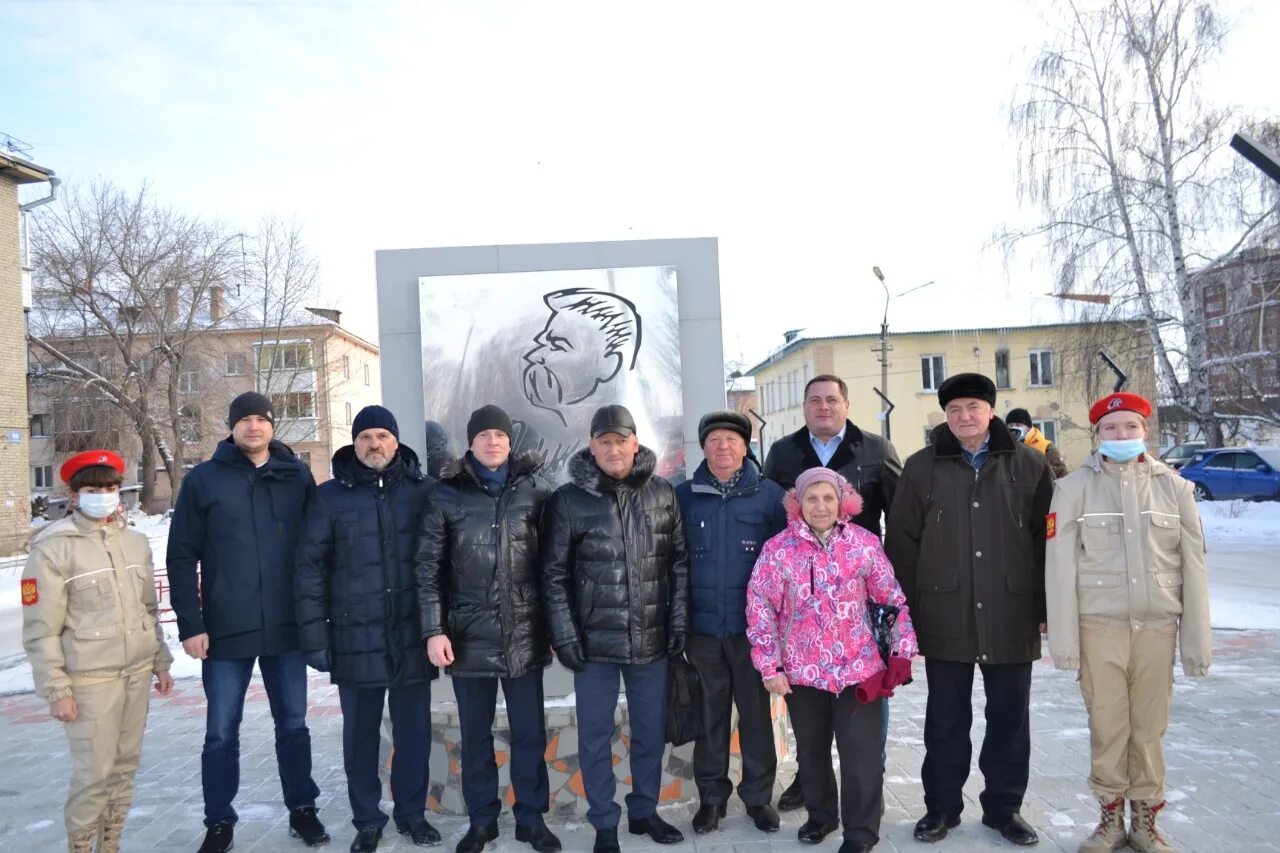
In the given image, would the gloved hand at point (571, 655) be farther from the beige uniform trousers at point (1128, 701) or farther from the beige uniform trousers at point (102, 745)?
the beige uniform trousers at point (1128, 701)

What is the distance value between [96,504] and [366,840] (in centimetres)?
181

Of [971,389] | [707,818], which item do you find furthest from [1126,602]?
[707,818]

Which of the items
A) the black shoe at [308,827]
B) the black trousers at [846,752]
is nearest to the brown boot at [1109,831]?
the black trousers at [846,752]

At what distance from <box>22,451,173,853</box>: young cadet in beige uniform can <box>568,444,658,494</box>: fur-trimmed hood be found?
186 centimetres

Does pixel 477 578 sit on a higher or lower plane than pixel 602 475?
lower

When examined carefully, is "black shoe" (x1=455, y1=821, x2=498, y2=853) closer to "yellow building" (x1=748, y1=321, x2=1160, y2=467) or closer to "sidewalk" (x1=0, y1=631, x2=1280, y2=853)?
"sidewalk" (x1=0, y1=631, x2=1280, y2=853)

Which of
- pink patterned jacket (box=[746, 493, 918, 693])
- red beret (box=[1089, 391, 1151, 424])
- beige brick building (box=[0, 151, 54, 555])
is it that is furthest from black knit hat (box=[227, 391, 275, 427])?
beige brick building (box=[0, 151, 54, 555])

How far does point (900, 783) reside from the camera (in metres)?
4.60

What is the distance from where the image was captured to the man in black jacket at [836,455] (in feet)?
14.3

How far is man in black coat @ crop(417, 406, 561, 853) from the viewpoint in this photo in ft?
12.5

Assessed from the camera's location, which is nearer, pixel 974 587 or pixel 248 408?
pixel 974 587

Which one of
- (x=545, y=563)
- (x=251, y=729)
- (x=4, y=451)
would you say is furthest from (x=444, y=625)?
(x=4, y=451)

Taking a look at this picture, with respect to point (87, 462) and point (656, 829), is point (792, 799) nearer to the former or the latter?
point (656, 829)

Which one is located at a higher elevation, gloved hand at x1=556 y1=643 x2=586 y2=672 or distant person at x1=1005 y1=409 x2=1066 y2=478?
distant person at x1=1005 y1=409 x2=1066 y2=478
